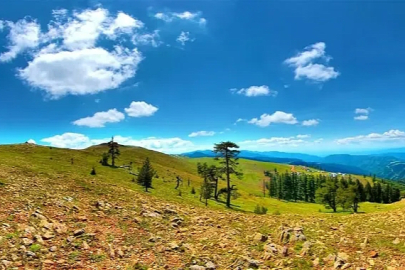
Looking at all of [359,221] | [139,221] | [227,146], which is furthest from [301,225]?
[227,146]

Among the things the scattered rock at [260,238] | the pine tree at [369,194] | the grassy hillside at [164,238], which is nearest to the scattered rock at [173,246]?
the grassy hillside at [164,238]

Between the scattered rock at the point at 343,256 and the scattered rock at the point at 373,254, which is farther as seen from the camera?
the scattered rock at the point at 373,254

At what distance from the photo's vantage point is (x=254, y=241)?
18250 mm

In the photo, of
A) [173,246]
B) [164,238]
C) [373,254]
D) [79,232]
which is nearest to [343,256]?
[373,254]

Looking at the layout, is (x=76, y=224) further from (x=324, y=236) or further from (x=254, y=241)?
(x=324, y=236)

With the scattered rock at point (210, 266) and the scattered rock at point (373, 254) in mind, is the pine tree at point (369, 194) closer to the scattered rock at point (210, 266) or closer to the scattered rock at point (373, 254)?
the scattered rock at point (373, 254)

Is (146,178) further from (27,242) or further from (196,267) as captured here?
(196,267)

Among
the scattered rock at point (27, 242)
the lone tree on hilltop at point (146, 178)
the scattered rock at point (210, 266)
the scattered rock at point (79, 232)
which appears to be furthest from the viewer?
the lone tree on hilltop at point (146, 178)

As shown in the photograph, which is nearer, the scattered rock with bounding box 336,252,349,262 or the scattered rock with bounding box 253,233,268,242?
the scattered rock with bounding box 336,252,349,262

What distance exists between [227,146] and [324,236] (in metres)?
41.2

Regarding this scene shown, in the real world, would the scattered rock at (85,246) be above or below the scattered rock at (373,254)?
above

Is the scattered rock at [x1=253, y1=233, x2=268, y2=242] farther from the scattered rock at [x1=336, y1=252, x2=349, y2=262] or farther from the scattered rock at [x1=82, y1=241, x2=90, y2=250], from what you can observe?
the scattered rock at [x1=82, y1=241, x2=90, y2=250]

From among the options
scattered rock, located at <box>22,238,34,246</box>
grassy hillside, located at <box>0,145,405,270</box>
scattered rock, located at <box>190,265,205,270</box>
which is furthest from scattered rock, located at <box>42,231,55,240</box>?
scattered rock, located at <box>190,265,205,270</box>

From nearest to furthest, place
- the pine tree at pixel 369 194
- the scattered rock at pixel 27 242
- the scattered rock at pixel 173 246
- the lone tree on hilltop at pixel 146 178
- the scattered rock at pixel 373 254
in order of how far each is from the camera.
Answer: the scattered rock at pixel 27 242
the scattered rock at pixel 373 254
the scattered rock at pixel 173 246
the lone tree on hilltop at pixel 146 178
the pine tree at pixel 369 194
